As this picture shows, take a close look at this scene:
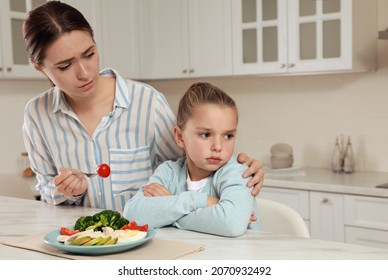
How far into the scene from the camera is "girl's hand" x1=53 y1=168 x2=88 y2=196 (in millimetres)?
1661

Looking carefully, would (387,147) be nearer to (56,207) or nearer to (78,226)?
(56,207)

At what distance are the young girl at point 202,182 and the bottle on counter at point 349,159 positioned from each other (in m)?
2.12

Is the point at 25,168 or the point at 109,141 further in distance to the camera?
the point at 25,168

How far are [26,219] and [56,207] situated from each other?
7.8 inches

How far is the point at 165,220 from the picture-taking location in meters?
1.44

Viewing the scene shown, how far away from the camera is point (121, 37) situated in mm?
4293

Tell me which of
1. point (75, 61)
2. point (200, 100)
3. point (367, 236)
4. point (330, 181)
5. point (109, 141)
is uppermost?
Result: point (75, 61)

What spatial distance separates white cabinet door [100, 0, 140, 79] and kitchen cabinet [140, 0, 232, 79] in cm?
6

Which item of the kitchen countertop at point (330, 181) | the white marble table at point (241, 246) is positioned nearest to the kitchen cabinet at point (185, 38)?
the kitchen countertop at point (330, 181)

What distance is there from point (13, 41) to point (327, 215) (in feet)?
6.99

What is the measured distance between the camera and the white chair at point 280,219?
1616 millimetres

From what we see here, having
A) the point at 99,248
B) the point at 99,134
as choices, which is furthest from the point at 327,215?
the point at 99,248

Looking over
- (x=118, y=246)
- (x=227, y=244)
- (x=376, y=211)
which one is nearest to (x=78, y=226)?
(x=118, y=246)

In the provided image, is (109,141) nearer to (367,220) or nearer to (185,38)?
(367,220)
